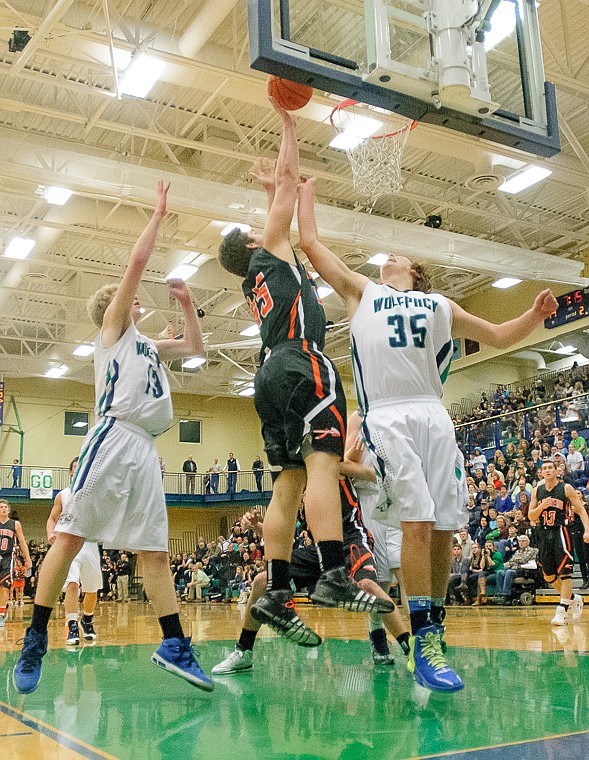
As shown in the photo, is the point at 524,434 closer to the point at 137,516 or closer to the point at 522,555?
the point at 522,555

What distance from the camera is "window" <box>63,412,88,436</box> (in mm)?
31734

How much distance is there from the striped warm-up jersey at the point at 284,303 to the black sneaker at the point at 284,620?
1262 millimetres

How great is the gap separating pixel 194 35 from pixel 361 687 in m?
10.5

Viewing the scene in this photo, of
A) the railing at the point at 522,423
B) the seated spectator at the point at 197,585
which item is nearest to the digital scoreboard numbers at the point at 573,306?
the railing at the point at 522,423

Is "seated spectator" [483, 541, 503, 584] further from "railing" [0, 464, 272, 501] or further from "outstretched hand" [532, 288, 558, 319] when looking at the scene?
"railing" [0, 464, 272, 501]

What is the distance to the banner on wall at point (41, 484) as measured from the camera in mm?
28109

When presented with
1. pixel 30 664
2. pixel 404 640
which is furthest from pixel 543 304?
pixel 30 664

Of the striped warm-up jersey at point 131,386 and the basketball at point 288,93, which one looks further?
the basketball at point 288,93

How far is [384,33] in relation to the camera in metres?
5.00

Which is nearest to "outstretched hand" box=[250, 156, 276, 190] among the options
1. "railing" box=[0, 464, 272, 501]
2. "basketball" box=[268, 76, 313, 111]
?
"basketball" box=[268, 76, 313, 111]

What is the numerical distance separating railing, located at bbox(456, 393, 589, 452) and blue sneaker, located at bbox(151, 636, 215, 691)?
1512 centimetres

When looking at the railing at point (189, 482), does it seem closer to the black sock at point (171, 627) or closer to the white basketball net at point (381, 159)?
the white basketball net at point (381, 159)

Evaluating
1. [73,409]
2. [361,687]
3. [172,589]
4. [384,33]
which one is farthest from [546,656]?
[73,409]

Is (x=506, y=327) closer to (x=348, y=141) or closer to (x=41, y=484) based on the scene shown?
(x=348, y=141)
